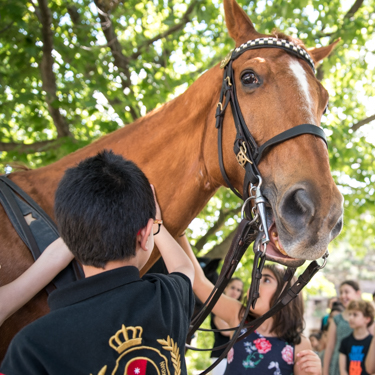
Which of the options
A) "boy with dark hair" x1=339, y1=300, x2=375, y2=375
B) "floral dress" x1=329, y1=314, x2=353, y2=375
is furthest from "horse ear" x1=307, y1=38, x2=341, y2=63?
"floral dress" x1=329, y1=314, x2=353, y2=375

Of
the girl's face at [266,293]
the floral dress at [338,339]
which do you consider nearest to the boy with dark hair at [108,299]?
the girl's face at [266,293]

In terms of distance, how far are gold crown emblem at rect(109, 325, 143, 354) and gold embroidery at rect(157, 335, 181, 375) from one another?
0.09 meters

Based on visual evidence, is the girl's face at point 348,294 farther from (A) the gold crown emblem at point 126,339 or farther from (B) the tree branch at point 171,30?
(A) the gold crown emblem at point 126,339

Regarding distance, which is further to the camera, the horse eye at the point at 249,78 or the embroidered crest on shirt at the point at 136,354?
the horse eye at the point at 249,78

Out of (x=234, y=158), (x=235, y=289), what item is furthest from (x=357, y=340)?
(x=234, y=158)

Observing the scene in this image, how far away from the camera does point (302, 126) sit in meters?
1.86

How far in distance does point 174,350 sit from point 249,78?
144 cm

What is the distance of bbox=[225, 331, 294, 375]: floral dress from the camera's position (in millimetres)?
2816

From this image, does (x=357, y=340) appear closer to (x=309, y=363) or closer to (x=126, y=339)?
(x=309, y=363)

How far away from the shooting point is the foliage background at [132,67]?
4898mm

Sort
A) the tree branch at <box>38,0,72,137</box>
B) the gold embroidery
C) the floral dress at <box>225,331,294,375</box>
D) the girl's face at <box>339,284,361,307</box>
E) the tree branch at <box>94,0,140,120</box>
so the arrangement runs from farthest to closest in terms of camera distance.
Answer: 1. the girl's face at <box>339,284,361,307</box>
2. the tree branch at <box>94,0,140,120</box>
3. the tree branch at <box>38,0,72,137</box>
4. the floral dress at <box>225,331,294,375</box>
5. the gold embroidery

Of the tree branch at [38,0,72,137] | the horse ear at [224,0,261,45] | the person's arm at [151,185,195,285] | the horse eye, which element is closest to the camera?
the person's arm at [151,185,195,285]

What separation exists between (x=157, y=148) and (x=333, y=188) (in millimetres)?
1070

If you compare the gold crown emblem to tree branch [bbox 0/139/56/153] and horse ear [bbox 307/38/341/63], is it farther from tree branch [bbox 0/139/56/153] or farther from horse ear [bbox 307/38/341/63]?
tree branch [bbox 0/139/56/153]
